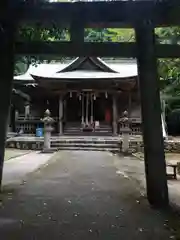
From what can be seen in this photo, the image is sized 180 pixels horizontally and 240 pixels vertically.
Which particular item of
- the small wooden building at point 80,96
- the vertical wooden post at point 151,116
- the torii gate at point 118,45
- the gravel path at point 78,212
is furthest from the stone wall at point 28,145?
the vertical wooden post at point 151,116

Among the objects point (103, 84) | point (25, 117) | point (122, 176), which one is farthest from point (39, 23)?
point (25, 117)

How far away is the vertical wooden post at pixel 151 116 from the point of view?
19.5ft

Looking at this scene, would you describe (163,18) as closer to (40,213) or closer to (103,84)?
(40,213)

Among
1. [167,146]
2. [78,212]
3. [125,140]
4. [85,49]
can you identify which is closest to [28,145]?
[125,140]

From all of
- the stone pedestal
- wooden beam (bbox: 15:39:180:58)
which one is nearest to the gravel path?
wooden beam (bbox: 15:39:180:58)

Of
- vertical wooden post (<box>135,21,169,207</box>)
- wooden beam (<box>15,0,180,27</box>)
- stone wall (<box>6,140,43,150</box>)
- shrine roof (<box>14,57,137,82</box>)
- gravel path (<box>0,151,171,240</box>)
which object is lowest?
gravel path (<box>0,151,171,240</box>)

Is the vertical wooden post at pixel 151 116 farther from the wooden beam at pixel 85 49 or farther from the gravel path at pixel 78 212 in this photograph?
the gravel path at pixel 78 212

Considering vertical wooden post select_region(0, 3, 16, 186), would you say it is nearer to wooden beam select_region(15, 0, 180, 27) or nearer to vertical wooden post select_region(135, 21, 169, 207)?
wooden beam select_region(15, 0, 180, 27)

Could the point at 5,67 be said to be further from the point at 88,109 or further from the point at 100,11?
the point at 88,109

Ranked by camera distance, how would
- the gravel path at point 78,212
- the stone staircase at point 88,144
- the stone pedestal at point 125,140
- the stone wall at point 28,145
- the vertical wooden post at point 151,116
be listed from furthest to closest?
the stone wall at point 28,145 → the stone staircase at point 88,144 → the stone pedestal at point 125,140 → the vertical wooden post at point 151,116 → the gravel path at point 78,212

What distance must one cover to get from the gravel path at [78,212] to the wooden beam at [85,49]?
274 cm

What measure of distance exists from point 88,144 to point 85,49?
15796 millimetres

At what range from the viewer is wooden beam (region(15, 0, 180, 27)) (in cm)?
564

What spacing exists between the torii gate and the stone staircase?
47.5ft
